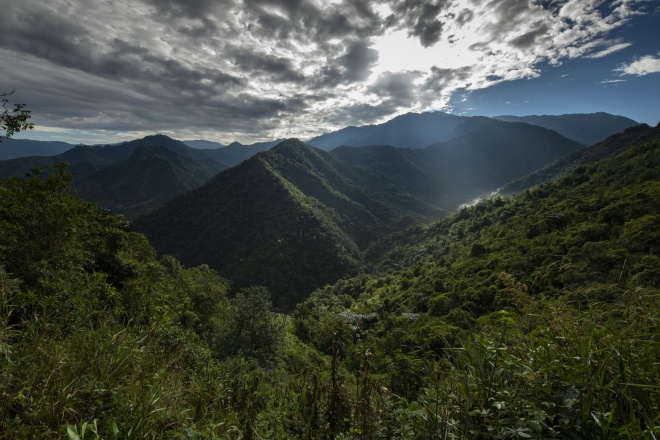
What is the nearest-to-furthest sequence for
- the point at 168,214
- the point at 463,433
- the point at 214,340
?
the point at 463,433 → the point at 214,340 → the point at 168,214

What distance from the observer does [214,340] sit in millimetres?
19438

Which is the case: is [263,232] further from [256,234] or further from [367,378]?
[367,378]

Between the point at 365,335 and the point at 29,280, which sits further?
→ the point at 29,280

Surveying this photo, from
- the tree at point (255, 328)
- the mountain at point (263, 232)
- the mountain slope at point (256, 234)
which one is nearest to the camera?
the tree at point (255, 328)

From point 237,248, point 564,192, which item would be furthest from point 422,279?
point 237,248

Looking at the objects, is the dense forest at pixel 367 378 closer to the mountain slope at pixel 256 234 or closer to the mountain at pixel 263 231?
the mountain at pixel 263 231

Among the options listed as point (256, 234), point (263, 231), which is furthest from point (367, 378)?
point (263, 231)

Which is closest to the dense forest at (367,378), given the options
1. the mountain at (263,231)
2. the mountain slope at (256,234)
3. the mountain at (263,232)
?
the mountain at (263,231)

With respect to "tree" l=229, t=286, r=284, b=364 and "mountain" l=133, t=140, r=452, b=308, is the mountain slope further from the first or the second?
"tree" l=229, t=286, r=284, b=364

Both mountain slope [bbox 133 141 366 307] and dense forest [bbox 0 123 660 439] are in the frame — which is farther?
mountain slope [bbox 133 141 366 307]

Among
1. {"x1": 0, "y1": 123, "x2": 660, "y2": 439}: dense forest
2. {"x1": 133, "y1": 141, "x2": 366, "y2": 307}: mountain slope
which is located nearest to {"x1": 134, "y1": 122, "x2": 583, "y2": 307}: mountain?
{"x1": 133, "y1": 141, "x2": 366, "y2": 307}: mountain slope

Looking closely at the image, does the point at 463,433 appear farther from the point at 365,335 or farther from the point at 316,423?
the point at 316,423

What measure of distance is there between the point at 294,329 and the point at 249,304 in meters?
21.1

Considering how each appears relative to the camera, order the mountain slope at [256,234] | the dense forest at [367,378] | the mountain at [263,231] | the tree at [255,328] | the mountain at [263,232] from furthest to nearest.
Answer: the mountain at [263,232], the mountain at [263,231], the mountain slope at [256,234], the tree at [255,328], the dense forest at [367,378]
